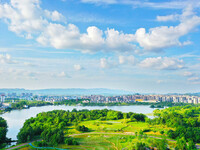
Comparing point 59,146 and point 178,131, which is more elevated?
point 178,131

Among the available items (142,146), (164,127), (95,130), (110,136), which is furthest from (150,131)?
(142,146)

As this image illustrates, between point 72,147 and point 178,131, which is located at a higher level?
point 178,131

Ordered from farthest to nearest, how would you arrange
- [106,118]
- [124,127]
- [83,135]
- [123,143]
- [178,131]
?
[106,118]
[124,127]
[83,135]
[178,131]
[123,143]

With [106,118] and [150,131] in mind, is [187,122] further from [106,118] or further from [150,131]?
[106,118]

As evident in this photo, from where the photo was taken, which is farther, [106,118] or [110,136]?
[106,118]

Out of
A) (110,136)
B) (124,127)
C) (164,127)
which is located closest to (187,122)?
(164,127)

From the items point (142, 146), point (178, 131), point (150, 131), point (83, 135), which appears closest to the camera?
point (142, 146)

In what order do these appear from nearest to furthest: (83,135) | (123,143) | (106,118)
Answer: (123,143)
(83,135)
(106,118)

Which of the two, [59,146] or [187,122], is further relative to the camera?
[187,122]

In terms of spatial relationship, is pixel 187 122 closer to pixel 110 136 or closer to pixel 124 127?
pixel 124 127
